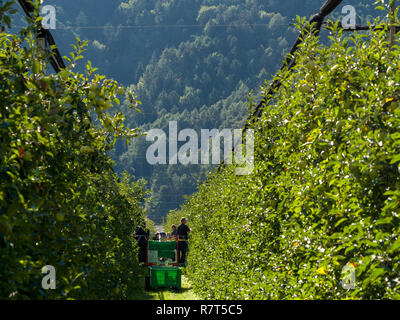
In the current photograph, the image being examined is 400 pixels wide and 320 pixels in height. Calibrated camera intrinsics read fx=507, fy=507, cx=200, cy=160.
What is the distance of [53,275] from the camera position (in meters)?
2.70

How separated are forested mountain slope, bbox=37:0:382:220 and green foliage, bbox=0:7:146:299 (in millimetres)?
97155

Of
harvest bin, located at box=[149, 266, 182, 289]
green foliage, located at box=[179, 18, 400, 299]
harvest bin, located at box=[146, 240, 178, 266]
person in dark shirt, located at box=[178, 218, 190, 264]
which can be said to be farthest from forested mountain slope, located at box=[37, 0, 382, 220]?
green foliage, located at box=[179, 18, 400, 299]

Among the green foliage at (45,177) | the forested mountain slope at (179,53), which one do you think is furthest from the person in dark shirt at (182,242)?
the forested mountain slope at (179,53)

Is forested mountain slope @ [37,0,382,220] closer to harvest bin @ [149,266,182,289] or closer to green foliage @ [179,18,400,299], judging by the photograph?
harvest bin @ [149,266,182,289]

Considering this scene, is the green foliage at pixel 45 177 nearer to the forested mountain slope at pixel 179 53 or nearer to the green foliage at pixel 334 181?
the green foliage at pixel 334 181

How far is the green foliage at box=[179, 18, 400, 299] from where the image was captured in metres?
2.82

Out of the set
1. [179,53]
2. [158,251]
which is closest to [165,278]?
[158,251]

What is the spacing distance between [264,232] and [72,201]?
2546 mm

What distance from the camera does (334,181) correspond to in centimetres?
328

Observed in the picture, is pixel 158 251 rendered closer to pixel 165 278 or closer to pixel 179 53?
pixel 165 278

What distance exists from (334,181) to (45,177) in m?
1.82

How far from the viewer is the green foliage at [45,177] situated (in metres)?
2.34

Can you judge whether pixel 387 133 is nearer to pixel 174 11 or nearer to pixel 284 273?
pixel 284 273

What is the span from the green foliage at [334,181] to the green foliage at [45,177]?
153 centimetres
